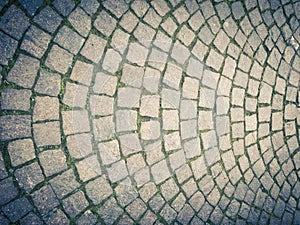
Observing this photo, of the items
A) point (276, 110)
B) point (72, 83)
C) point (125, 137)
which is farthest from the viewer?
point (276, 110)

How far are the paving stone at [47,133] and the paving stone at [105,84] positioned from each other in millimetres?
564

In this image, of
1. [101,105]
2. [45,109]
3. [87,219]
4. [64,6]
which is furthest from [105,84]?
[87,219]

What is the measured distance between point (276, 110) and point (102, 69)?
8.68 feet

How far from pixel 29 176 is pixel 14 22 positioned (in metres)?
1.49

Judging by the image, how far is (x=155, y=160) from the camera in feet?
10.4

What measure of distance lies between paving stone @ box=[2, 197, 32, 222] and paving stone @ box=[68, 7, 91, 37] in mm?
1788

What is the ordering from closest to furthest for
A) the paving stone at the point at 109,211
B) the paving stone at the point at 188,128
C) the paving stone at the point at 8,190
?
the paving stone at the point at 8,190 < the paving stone at the point at 109,211 < the paving stone at the point at 188,128

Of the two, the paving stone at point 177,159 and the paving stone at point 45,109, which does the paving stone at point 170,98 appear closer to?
the paving stone at point 177,159

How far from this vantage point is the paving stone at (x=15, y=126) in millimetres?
2602

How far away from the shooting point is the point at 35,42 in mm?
2721

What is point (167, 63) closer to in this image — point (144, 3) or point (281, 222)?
point (144, 3)

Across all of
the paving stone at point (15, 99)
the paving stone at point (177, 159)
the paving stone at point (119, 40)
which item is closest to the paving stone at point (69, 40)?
the paving stone at point (119, 40)

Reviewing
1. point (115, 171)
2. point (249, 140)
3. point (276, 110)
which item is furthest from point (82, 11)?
point (276, 110)

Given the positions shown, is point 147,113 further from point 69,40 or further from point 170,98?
point 69,40
